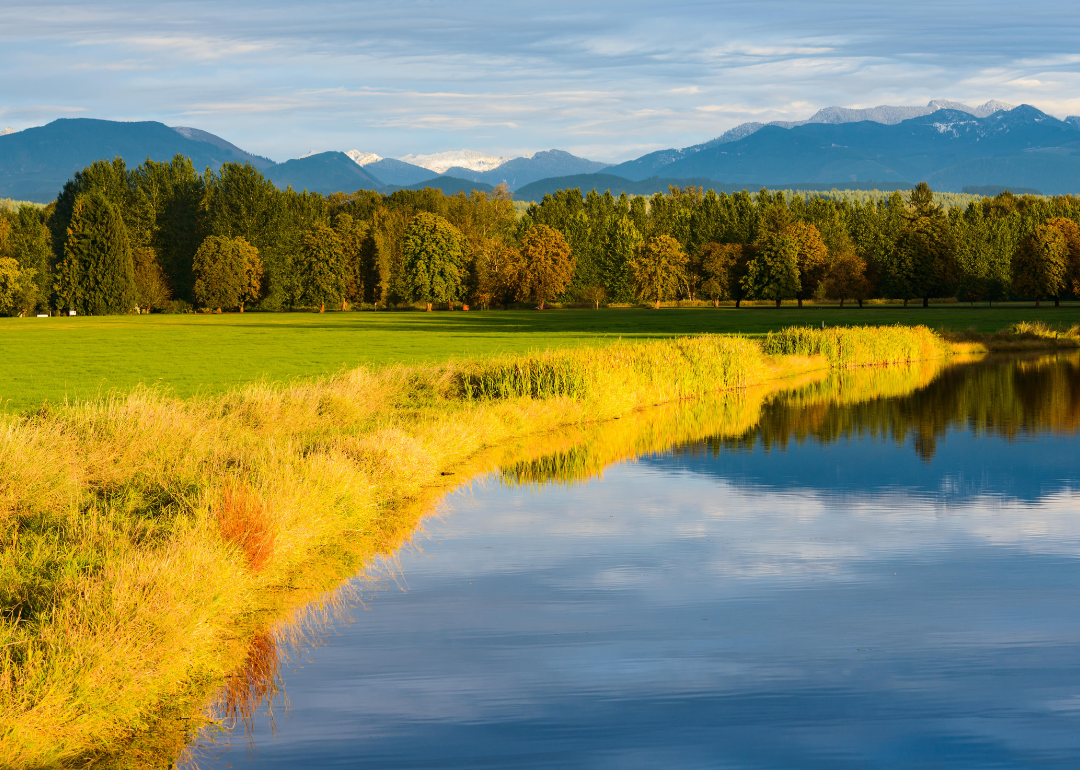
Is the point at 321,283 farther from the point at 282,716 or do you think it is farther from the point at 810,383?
the point at 282,716

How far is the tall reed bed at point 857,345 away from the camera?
50.8 m

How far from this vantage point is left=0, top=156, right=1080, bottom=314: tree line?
11331 centimetres

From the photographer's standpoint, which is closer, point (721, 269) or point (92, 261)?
point (92, 261)

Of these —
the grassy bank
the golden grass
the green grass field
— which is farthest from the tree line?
the grassy bank

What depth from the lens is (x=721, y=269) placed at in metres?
132

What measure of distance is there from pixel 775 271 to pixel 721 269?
10671 mm

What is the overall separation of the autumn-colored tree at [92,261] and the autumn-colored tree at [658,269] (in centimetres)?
5738

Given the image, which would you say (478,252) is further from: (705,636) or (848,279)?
(705,636)

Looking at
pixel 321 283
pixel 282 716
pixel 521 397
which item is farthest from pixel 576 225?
pixel 282 716

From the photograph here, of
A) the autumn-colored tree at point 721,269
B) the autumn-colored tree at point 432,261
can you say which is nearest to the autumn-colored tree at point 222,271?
the autumn-colored tree at point 432,261

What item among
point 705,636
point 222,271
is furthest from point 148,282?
point 705,636

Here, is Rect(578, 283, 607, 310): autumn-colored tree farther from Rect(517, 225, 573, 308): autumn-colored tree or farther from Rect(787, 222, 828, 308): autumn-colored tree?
Rect(787, 222, 828, 308): autumn-colored tree

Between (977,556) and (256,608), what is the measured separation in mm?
9892

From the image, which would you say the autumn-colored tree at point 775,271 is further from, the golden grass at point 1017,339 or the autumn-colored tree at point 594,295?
the golden grass at point 1017,339
